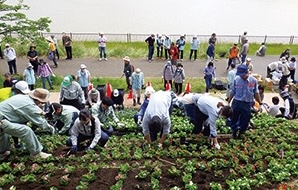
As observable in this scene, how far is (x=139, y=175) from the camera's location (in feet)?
20.5

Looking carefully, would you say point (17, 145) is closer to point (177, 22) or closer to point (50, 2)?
point (177, 22)

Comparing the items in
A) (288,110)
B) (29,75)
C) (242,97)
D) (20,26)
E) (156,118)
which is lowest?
(288,110)

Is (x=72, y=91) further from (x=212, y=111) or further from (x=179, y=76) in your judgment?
(x=179, y=76)

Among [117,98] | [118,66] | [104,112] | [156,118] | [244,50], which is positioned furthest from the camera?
[118,66]

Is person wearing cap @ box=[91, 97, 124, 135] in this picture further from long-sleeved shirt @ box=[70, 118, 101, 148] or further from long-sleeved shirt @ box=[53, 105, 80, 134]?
long-sleeved shirt @ box=[70, 118, 101, 148]

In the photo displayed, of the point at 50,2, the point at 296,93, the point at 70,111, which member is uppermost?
the point at 50,2

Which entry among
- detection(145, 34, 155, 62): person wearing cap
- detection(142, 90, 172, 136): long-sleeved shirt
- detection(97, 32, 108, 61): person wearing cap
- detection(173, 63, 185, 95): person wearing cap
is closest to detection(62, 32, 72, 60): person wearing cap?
detection(97, 32, 108, 61): person wearing cap

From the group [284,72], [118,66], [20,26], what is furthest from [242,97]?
[118,66]

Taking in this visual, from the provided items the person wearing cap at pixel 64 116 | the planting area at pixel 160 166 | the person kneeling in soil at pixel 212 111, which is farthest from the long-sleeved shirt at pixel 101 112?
the person kneeling in soil at pixel 212 111

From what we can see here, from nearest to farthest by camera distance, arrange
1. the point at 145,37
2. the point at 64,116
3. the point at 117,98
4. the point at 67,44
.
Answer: the point at 64,116
the point at 117,98
the point at 67,44
the point at 145,37

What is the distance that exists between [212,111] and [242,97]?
4.78 feet

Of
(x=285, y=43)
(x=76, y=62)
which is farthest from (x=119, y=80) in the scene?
(x=285, y=43)

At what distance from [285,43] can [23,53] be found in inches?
708

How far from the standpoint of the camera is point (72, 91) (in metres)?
11.0
